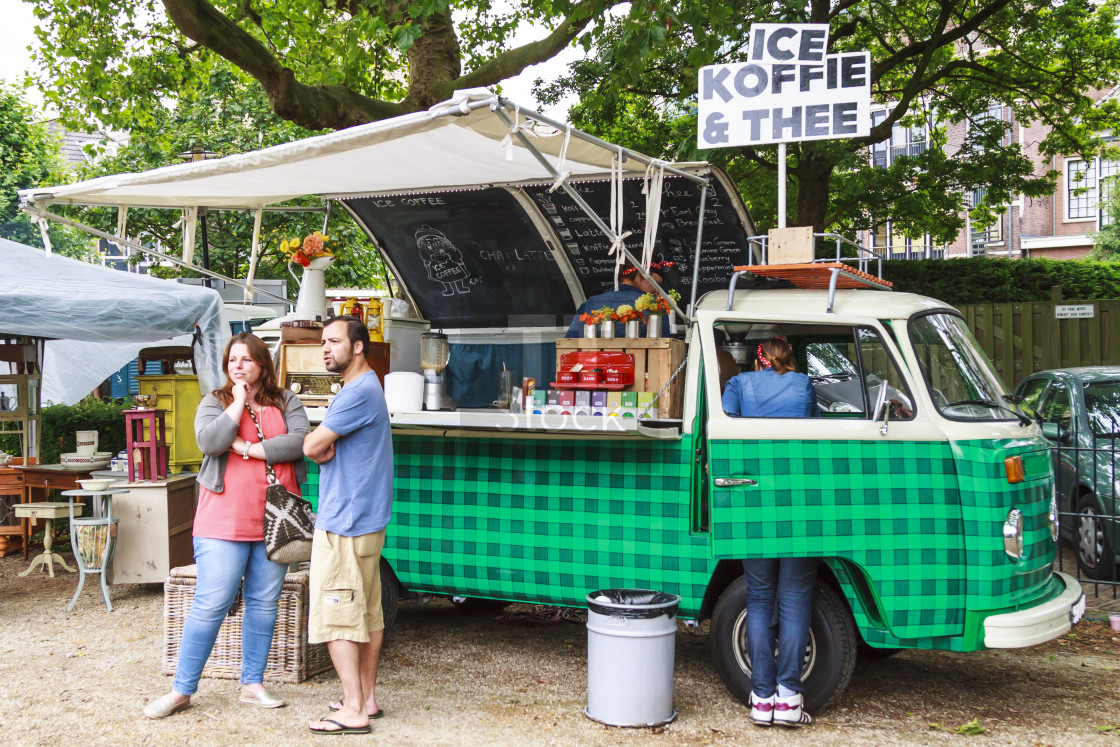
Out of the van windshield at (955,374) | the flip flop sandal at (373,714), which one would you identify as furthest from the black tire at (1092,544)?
the flip flop sandal at (373,714)

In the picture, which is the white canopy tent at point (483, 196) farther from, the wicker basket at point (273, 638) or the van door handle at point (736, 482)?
the wicker basket at point (273, 638)

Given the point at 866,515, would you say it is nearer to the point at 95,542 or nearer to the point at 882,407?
the point at 882,407

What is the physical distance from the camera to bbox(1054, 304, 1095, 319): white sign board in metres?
11.6

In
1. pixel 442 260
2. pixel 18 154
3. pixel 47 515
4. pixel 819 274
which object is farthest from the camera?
pixel 18 154

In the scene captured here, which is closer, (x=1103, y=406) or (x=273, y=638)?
(x=273, y=638)

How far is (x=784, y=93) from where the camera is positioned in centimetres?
568

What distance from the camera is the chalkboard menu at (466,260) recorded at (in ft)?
24.2

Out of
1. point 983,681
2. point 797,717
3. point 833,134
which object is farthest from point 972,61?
point 797,717

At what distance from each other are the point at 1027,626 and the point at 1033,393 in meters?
5.46

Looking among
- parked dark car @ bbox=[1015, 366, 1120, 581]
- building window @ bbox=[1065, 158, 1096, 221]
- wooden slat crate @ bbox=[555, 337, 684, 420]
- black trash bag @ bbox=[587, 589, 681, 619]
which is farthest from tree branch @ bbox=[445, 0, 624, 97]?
building window @ bbox=[1065, 158, 1096, 221]

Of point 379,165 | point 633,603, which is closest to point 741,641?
point 633,603

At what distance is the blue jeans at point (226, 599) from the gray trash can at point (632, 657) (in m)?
1.66

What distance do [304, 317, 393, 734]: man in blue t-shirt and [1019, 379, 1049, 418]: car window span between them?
22.4 ft

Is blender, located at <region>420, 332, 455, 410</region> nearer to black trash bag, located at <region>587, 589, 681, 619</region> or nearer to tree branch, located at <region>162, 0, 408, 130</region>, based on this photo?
black trash bag, located at <region>587, 589, 681, 619</region>
